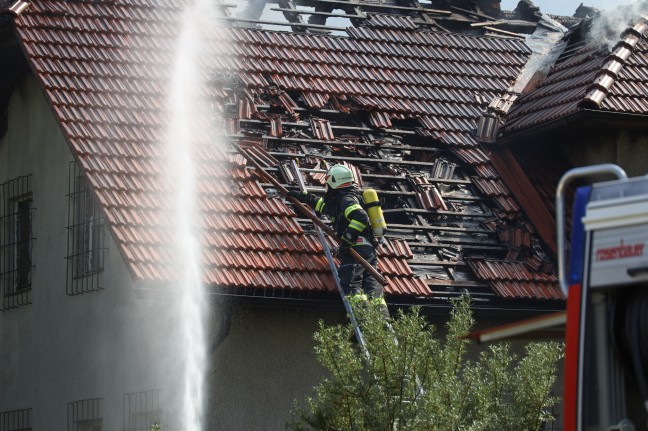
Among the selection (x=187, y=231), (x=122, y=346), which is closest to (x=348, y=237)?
(x=187, y=231)

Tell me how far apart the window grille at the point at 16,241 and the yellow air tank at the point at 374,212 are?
4.27 meters

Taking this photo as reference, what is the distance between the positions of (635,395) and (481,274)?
8351mm

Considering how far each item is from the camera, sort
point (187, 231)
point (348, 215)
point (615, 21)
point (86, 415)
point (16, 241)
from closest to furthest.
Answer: point (187, 231)
point (348, 215)
point (86, 415)
point (16, 241)
point (615, 21)

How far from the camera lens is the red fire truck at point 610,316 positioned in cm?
566

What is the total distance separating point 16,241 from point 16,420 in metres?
2.12

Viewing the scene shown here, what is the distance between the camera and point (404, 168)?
15.3 meters

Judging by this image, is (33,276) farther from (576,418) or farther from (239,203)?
(576,418)

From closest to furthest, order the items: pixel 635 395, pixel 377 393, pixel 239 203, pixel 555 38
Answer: pixel 635 395, pixel 377 393, pixel 239 203, pixel 555 38

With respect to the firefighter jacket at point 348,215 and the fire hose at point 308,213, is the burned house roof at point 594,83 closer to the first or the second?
the firefighter jacket at point 348,215

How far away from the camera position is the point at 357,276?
13172 millimetres

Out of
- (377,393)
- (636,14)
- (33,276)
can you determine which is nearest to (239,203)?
(33,276)

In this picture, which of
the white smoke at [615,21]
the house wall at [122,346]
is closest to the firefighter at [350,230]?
the house wall at [122,346]

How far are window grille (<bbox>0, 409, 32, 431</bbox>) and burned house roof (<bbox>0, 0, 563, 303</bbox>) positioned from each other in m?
3.39

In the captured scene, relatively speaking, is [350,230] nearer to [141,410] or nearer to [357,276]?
[357,276]
